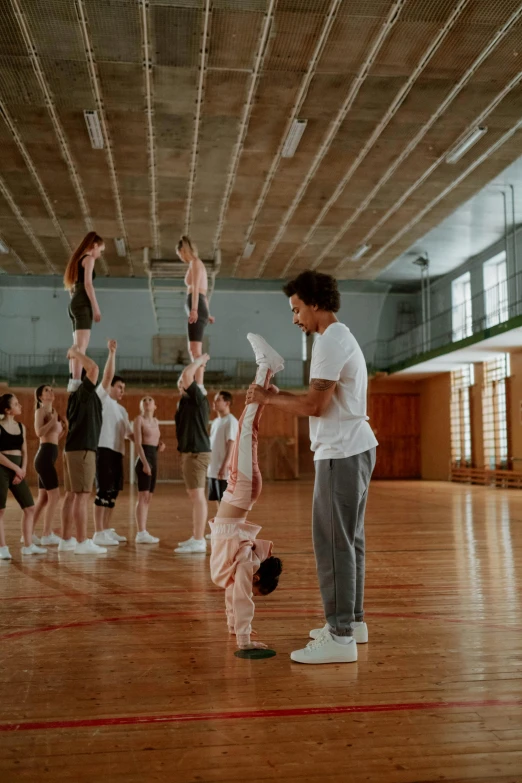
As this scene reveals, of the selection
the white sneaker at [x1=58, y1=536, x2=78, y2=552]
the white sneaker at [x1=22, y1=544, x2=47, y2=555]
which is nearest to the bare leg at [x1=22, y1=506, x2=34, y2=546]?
the white sneaker at [x1=22, y1=544, x2=47, y2=555]

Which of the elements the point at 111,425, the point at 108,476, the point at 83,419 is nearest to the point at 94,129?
the point at 111,425

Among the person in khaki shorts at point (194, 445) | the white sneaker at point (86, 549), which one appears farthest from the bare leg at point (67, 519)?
the person in khaki shorts at point (194, 445)

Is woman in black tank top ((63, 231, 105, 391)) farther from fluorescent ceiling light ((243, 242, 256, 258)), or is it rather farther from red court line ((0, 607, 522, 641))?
fluorescent ceiling light ((243, 242, 256, 258))

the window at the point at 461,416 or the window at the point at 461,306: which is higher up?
the window at the point at 461,306

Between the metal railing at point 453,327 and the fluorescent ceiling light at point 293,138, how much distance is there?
718 cm

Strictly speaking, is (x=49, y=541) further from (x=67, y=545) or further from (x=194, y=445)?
(x=194, y=445)

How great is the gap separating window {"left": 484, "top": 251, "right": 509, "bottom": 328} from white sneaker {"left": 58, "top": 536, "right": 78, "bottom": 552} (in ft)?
53.9

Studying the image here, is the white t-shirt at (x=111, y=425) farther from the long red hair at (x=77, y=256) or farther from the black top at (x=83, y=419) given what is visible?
the long red hair at (x=77, y=256)

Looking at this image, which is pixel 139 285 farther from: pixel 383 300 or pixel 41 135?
pixel 41 135

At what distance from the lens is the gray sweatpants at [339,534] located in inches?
122

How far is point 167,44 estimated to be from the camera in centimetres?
972

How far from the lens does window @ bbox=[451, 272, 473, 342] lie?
2283 centimetres

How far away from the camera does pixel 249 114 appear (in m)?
11.6

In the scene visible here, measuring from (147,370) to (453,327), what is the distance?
36.6ft
